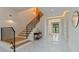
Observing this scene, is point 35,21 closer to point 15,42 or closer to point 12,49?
point 15,42

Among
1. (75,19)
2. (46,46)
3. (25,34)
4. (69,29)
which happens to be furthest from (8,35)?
(75,19)

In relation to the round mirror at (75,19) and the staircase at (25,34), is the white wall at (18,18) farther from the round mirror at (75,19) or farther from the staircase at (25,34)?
the round mirror at (75,19)

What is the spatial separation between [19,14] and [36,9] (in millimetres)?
522

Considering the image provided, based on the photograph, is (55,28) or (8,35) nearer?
(55,28)

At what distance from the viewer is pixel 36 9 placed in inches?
103

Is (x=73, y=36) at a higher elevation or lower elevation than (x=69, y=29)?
lower

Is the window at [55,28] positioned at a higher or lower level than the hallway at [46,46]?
higher

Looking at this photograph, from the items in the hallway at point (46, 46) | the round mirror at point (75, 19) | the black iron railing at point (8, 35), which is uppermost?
the round mirror at point (75, 19)

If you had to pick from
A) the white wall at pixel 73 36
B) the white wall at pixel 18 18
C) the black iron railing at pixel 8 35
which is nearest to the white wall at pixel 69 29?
the white wall at pixel 73 36

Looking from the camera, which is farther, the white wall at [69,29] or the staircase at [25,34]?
the staircase at [25,34]

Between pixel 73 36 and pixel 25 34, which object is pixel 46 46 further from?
pixel 73 36

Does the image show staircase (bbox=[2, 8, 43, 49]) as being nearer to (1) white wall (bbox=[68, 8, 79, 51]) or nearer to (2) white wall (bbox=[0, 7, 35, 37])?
(2) white wall (bbox=[0, 7, 35, 37])
